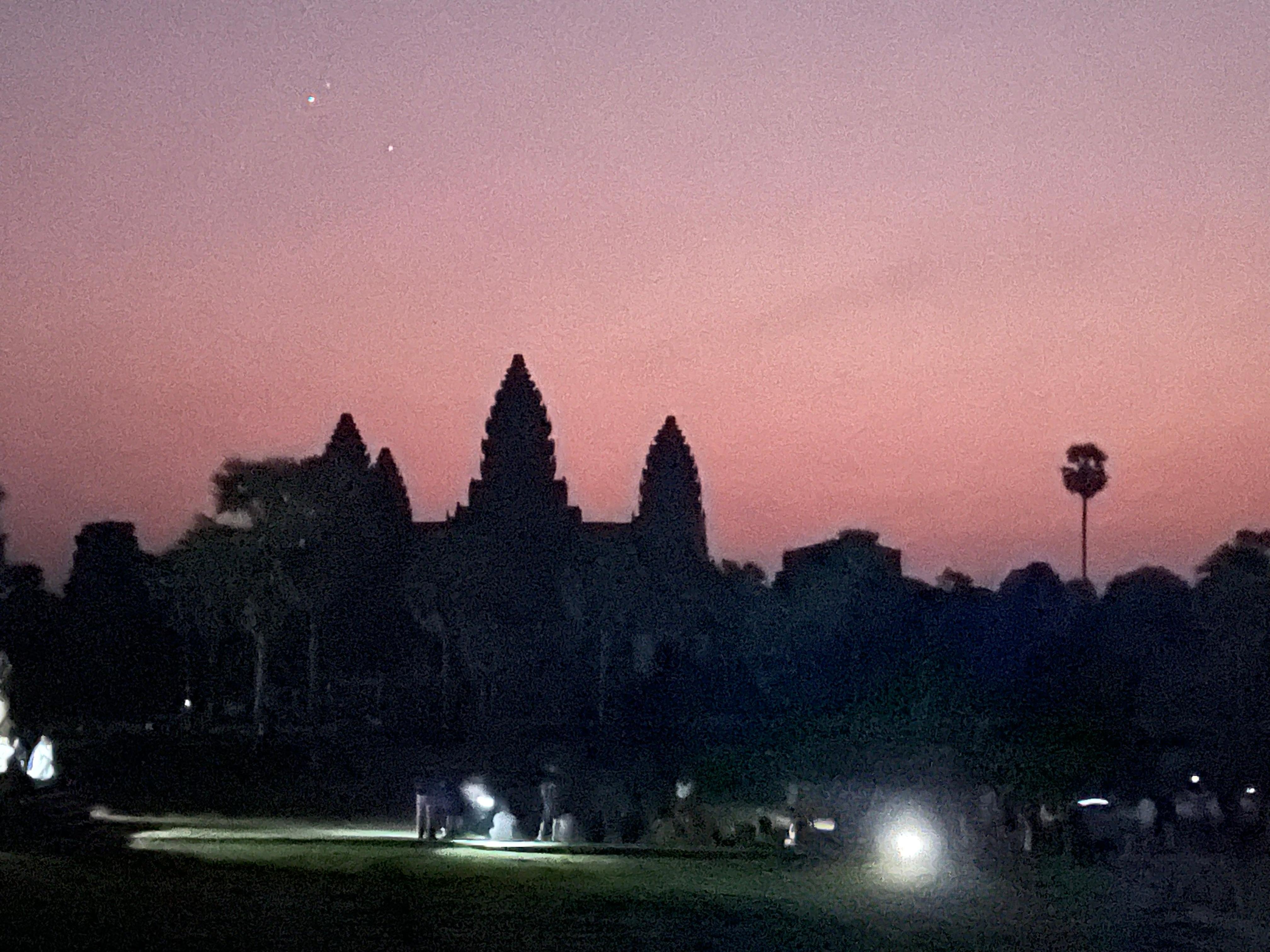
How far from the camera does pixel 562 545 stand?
96.8 metres

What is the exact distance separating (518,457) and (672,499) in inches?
391

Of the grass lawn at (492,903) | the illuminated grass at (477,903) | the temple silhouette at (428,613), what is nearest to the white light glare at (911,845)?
the illuminated grass at (477,903)

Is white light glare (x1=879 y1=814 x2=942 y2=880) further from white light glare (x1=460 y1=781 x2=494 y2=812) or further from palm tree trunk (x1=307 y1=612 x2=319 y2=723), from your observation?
palm tree trunk (x1=307 y1=612 x2=319 y2=723)

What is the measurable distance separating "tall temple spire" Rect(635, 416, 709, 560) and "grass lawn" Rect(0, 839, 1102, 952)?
69065mm

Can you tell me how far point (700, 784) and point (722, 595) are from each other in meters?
38.7

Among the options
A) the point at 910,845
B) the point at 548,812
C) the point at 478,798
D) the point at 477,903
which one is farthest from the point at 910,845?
the point at 477,903

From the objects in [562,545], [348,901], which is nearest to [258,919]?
[348,901]

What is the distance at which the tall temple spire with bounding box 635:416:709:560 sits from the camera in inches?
4082

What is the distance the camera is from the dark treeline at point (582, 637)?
4612 centimetres

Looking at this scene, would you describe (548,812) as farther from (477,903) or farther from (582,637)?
(582,637)

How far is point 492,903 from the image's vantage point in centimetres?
2591

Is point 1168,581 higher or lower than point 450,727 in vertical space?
higher

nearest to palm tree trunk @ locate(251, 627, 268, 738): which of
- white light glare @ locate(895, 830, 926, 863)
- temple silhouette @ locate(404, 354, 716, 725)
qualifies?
temple silhouette @ locate(404, 354, 716, 725)

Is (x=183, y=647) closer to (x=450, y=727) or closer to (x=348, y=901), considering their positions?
(x=450, y=727)
